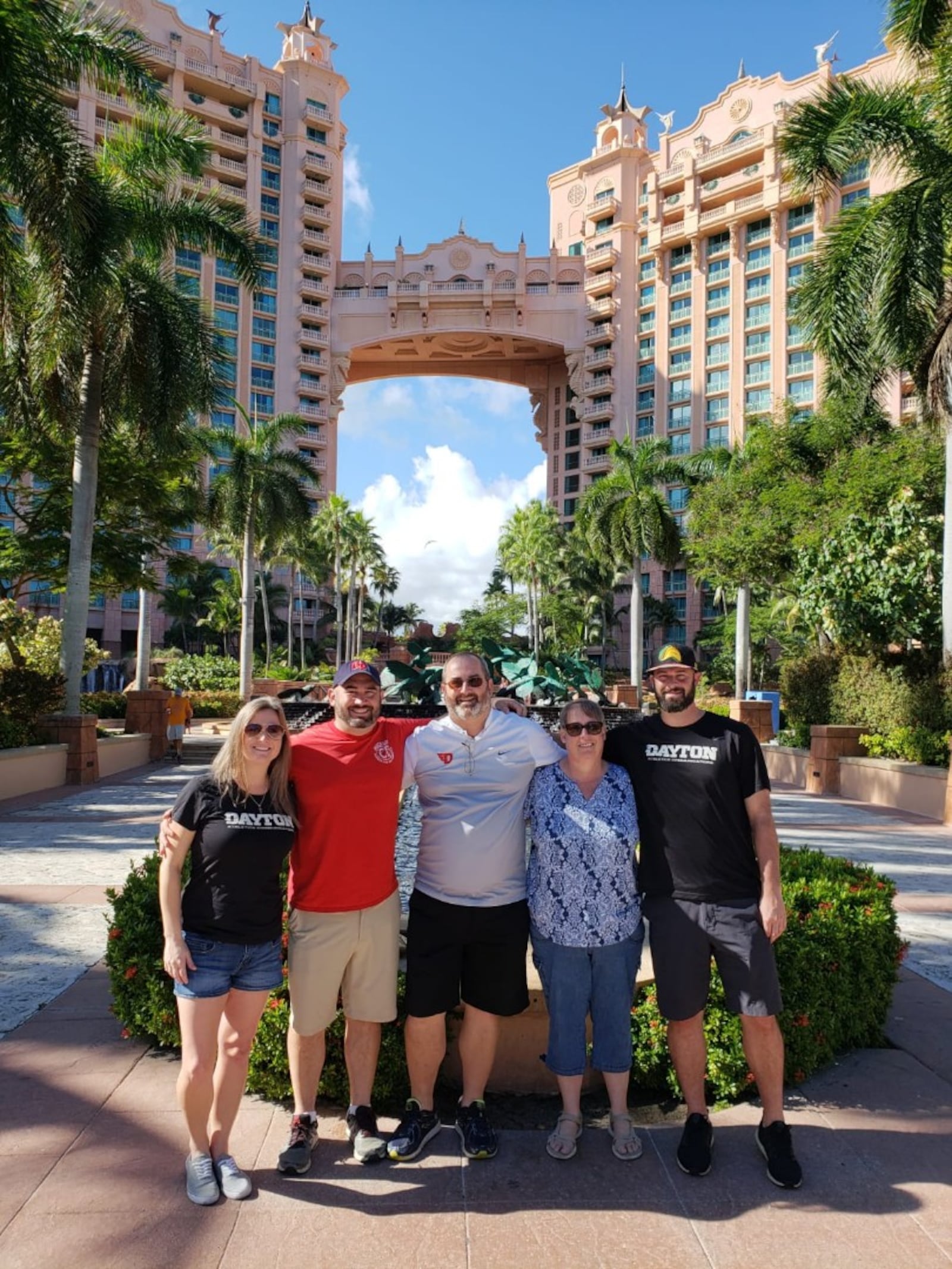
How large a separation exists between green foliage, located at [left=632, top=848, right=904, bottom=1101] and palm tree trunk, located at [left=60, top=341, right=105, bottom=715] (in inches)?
550

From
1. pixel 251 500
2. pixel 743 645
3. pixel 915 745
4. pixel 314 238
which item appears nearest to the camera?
pixel 915 745

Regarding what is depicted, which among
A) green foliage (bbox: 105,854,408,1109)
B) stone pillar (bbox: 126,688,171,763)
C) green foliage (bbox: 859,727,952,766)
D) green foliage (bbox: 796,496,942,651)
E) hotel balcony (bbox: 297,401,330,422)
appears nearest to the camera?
green foliage (bbox: 105,854,408,1109)

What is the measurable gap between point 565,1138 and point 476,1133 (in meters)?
0.33

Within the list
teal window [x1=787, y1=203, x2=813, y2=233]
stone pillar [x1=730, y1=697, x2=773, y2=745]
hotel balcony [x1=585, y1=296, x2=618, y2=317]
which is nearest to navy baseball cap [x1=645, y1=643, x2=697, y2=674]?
stone pillar [x1=730, y1=697, x2=773, y2=745]

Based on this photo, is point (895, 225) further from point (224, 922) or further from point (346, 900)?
point (224, 922)

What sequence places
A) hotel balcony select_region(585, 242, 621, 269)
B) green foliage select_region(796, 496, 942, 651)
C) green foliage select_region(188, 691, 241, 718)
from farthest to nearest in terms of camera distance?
hotel balcony select_region(585, 242, 621, 269), green foliage select_region(188, 691, 241, 718), green foliage select_region(796, 496, 942, 651)

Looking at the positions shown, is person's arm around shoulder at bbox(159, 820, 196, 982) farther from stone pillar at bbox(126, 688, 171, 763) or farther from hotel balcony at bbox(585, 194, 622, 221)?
hotel balcony at bbox(585, 194, 622, 221)

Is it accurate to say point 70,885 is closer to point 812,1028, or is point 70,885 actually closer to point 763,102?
point 812,1028

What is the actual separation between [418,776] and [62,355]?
1458 cm

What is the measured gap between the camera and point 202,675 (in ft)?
133

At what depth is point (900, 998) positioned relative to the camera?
507 centimetres

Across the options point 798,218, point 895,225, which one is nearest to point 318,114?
point 798,218

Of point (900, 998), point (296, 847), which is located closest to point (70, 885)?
point (296, 847)

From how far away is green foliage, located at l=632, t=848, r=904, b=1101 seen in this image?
12.5ft
